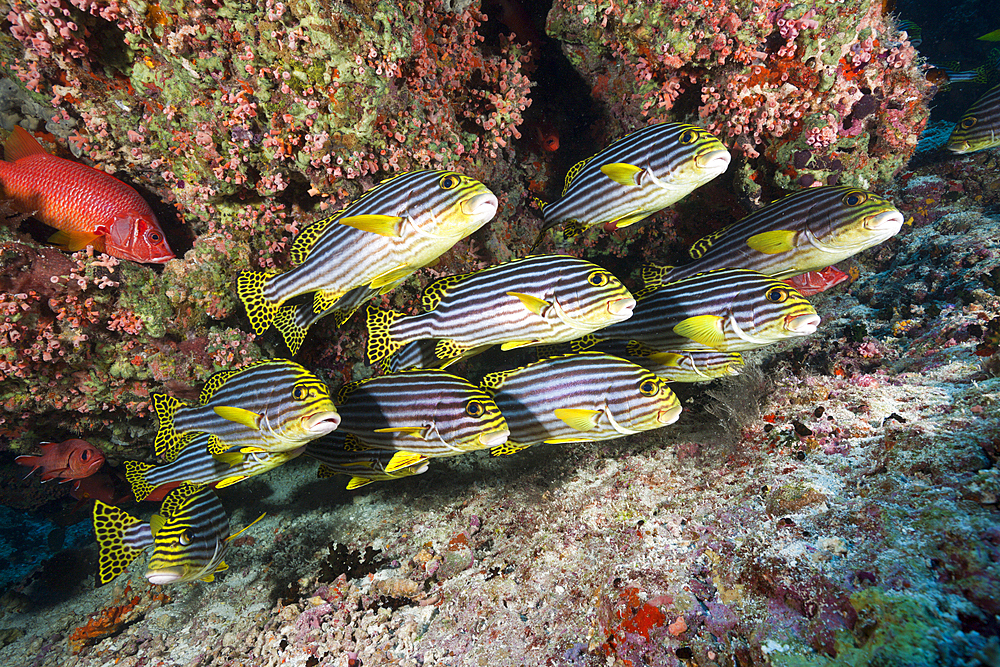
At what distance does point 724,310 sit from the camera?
121 inches

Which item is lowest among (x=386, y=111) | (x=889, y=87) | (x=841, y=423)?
(x=841, y=423)

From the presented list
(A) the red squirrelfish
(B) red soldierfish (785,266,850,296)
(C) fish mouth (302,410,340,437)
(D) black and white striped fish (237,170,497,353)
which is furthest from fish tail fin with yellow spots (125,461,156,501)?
(B) red soldierfish (785,266,850,296)

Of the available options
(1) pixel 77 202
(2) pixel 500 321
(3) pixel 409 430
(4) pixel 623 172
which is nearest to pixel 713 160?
(4) pixel 623 172

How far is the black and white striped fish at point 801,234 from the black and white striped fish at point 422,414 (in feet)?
6.93

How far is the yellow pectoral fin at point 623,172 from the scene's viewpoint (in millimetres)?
3213

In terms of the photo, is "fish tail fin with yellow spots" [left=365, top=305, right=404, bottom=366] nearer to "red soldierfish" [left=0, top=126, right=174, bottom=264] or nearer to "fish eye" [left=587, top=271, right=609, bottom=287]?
"fish eye" [left=587, top=271, right=609, bottom=287]

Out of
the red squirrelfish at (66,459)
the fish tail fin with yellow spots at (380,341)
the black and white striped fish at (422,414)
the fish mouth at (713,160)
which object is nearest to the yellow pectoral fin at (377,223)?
the fish tail fin with yellow spots at (380,341)

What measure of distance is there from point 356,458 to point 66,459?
14.2ft

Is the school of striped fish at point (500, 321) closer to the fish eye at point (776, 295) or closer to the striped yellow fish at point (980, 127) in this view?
the fish eye at point (776, 295)

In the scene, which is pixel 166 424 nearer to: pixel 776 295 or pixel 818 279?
pixel 776 295

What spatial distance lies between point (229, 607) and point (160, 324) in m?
2.83

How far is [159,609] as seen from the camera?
14.7ft

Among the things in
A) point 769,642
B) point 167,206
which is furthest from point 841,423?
point 167,206

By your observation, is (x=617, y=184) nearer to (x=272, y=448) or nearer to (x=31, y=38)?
(x=272, y=448)
